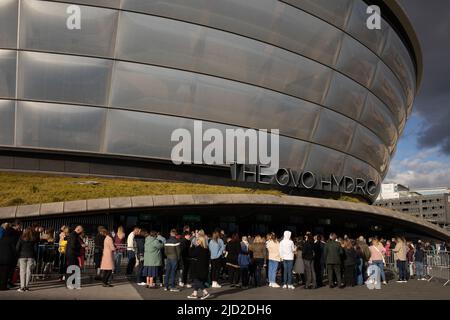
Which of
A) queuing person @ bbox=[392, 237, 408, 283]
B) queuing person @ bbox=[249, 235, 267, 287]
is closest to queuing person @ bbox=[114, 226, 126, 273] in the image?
queuing person @ bbox=[249, 235, 267, 287]

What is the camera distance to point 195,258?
14016 millimetres

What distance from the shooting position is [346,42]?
115 ft

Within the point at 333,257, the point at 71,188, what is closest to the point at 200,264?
the point at 333,257

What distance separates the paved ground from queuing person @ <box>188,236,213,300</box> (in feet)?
1.60

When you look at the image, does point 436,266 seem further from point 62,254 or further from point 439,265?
point 62,254

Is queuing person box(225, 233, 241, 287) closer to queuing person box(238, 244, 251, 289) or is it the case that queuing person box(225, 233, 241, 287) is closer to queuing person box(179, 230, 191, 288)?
queuing person box(238, 244, 251, 289)

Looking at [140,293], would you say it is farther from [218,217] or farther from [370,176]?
[370,176]

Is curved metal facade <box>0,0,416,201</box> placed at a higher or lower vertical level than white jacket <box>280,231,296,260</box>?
higher

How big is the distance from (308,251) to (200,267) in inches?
212

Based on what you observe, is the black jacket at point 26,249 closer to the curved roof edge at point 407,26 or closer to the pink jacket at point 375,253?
the pink jacket at point 375,253

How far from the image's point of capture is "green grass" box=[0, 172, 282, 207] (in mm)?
22500

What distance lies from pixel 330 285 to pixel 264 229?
614 inches
